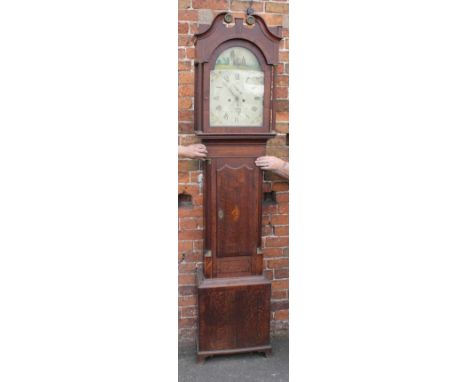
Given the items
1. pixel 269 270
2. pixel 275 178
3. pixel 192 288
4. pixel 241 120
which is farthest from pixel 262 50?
pixel 192 288

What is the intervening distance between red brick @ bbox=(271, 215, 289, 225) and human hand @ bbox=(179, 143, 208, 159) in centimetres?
37

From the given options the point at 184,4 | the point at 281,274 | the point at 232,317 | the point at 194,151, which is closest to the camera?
the point at 184,4

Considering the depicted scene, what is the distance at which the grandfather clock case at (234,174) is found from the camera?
152 centimetres

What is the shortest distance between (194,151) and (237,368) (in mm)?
785

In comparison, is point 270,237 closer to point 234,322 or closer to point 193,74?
point 234,322

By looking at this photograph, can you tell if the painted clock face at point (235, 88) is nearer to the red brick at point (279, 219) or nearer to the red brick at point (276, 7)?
the red brick at point (276, 7)

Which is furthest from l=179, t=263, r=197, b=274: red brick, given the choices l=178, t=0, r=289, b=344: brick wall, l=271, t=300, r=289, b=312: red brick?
l=271, t=300, r=289, b=312: red brick

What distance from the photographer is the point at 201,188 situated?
1658 millimetres

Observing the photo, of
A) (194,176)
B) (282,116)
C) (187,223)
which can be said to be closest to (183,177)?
(194,176)

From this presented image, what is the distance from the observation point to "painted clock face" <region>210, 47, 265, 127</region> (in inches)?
60.1

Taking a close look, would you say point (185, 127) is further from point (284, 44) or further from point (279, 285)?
point (279, 285)

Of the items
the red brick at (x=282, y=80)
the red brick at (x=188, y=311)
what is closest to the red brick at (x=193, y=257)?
the red brick at (x=188, y=311)

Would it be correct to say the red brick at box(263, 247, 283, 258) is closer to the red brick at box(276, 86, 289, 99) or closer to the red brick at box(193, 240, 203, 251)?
the red brick at box(193, 240, 203, 251)

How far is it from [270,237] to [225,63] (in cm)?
66
